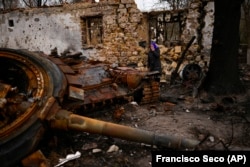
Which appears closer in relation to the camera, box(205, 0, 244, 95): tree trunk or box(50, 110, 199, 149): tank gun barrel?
box(50, 110, 199, 149): tank gun barrel

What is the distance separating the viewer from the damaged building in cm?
1355

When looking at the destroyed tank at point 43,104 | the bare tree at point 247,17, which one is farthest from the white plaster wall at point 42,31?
the destroyed tank at point 43,104

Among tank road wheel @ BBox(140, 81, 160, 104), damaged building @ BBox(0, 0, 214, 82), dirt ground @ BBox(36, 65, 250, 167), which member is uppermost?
damaged building @ BBox(0, 0, 214, 82)

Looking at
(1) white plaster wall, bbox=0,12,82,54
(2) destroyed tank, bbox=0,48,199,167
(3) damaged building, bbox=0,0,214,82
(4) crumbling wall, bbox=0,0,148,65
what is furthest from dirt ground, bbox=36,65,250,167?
(1) white plaster wall, bbox=0,12,82,54

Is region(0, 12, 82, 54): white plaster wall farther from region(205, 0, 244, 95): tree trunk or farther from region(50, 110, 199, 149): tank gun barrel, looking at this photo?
region(50, 110, 199, 149): tank gun barrel

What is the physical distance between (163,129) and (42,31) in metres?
11.2

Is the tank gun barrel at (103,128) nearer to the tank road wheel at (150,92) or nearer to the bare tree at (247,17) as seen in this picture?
the tank road wheel at (150,92)

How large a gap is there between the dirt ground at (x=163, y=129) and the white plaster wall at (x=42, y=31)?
302 inches

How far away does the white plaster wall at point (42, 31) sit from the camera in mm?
15555

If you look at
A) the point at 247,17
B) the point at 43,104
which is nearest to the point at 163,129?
the point at 43,104

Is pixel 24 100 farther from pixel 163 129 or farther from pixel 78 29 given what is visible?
pixel 78 29

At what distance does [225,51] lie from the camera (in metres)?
9.31

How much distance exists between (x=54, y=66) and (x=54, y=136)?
4.40 feet

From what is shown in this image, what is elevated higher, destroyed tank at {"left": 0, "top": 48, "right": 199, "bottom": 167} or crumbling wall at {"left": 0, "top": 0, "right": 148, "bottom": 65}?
crumbling wall at {"left": 0, "top": 0, "right": 148, "bottom": 65}
